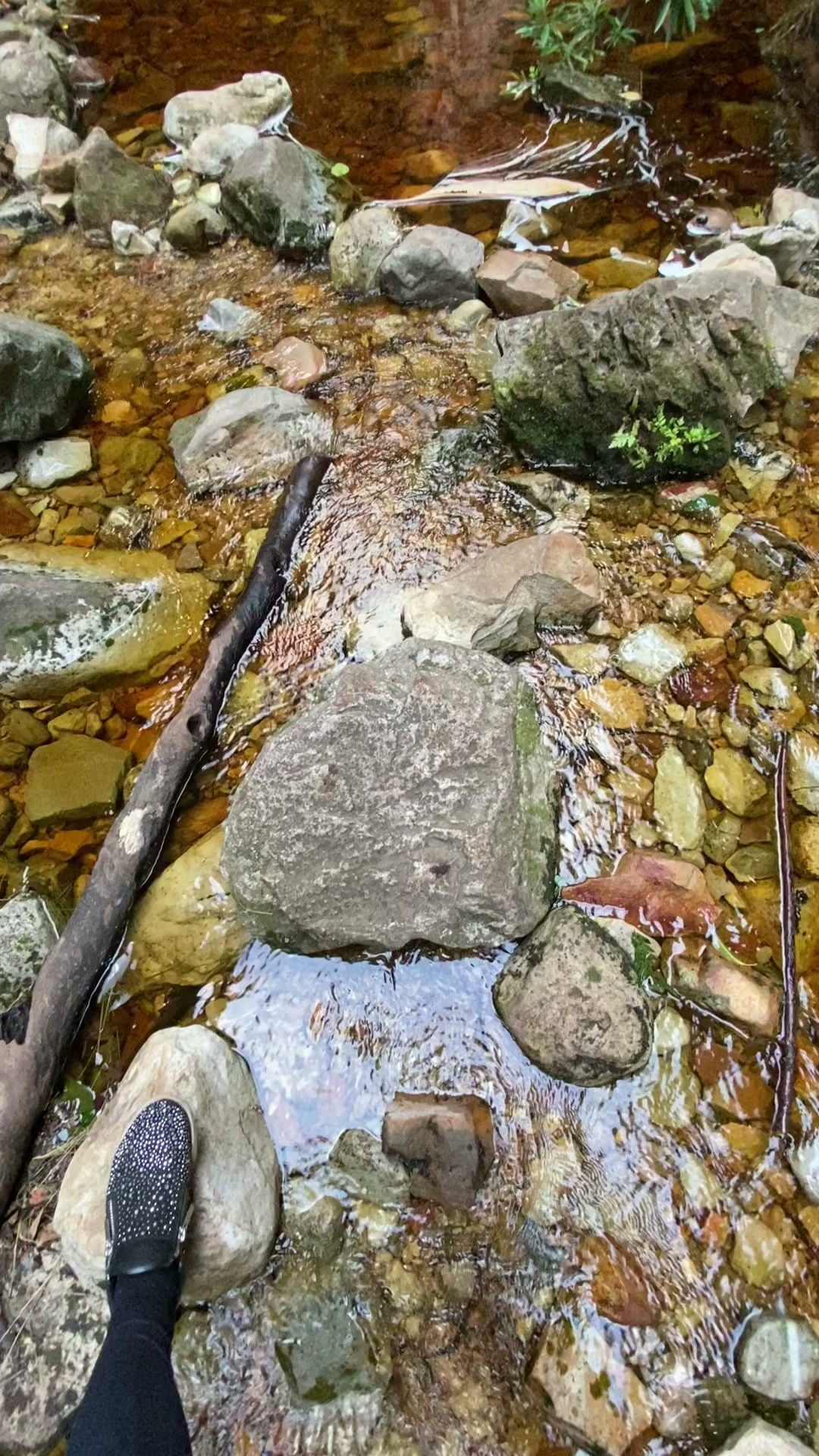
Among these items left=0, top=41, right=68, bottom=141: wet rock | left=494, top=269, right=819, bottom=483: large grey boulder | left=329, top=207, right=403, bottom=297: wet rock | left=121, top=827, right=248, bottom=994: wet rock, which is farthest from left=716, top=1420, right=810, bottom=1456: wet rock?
left=0, top=41, right=68, bottom=141: wet rock

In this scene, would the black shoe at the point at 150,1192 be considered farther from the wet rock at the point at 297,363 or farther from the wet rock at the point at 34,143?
the wet rock at the point at 34,143

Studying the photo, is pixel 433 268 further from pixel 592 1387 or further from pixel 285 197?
pixel 592 1387

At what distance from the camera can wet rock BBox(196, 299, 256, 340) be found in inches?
198

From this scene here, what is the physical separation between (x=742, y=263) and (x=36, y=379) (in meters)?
3.90

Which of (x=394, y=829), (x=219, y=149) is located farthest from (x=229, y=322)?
(x=394, y=829)

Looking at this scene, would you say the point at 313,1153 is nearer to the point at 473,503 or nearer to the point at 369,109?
the point at 473,503

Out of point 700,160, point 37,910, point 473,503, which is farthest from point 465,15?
point 37,910

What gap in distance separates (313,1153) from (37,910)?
1318 millimetres

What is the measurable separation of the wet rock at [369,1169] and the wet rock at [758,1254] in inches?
36.7

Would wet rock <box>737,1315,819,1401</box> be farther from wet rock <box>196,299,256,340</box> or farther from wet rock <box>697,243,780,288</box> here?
wet rock <box>196,299,256,340</box>

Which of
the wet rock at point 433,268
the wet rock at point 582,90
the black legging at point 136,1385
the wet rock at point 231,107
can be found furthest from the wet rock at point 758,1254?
the wet rock at point 231,107

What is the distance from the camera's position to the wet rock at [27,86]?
6668mm

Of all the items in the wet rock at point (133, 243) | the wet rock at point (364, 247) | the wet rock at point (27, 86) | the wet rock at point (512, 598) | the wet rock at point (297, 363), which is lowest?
the wet rock at point (512, 598)

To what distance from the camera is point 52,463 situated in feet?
14.4
